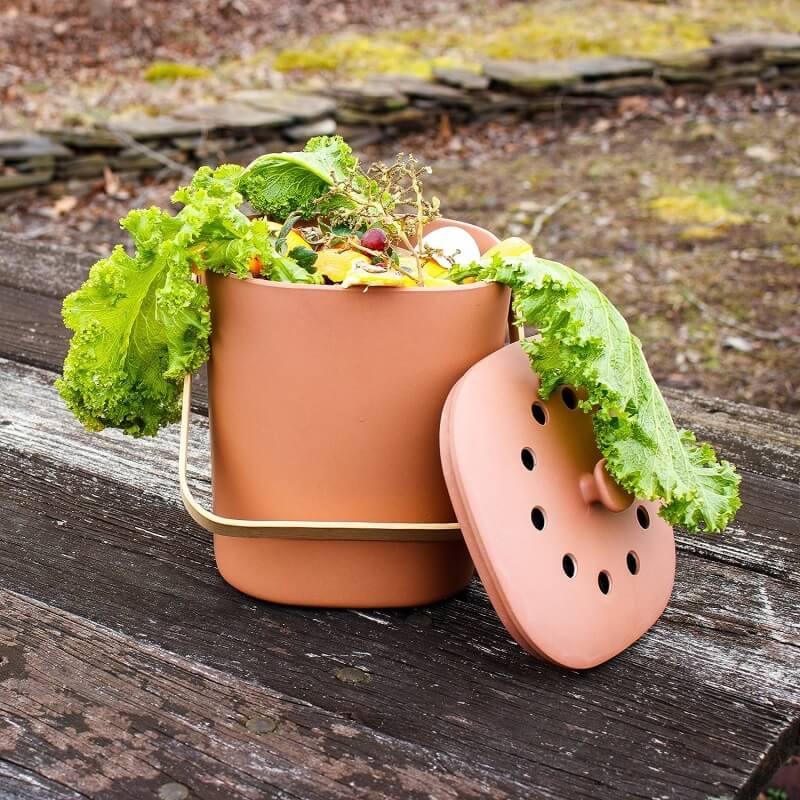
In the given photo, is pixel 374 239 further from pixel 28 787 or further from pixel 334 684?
pixel 28 787

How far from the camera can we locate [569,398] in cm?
106

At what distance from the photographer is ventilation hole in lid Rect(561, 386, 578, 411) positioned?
3.47 feet

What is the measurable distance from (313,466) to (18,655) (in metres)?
0.31

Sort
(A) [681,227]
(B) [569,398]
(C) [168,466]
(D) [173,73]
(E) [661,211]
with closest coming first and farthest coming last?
(B) [569,398] < (C) [168,466] < (A) [681,227] < (E) [661,211] < (D) [173,73]

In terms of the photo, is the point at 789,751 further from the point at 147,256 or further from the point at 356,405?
the point at 147,256

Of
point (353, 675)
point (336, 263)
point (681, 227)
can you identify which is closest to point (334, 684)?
point (353, 675)

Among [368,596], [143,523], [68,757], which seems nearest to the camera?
[68,757]

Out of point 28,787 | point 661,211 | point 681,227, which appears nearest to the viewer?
point 28,787

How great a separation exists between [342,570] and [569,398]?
0.27m

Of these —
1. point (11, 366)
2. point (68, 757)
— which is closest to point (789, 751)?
point (68, 757)

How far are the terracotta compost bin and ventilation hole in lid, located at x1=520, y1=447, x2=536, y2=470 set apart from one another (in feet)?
0.28

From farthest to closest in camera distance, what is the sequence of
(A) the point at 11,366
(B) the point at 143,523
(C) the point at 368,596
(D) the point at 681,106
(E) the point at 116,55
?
(E) the point at 116,55 → (D) the point at 681,106 → (A) the point at 11,366 → (B) the point at 143,523 → (C) the point at 368,596

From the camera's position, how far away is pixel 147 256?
1021 mm

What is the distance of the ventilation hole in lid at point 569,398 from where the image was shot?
1058mm
